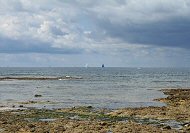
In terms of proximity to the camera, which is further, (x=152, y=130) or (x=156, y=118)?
(x=156, y=118)

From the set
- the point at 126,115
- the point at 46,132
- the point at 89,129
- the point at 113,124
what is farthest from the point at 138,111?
the point at 46,132

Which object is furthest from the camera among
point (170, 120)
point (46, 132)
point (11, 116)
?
point (11, 116)

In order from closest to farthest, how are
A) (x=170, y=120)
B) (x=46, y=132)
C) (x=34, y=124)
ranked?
(x=46, y=132)
(x=34, y=124)
(x=170, y=120)

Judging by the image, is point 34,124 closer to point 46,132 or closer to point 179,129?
point 46,132

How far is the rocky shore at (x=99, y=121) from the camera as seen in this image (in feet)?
108

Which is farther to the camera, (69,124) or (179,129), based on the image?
(69,124)

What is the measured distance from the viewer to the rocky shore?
32.8m

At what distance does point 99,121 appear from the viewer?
38312 millimetres

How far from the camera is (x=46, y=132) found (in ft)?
104

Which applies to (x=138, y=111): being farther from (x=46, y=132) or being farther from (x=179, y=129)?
(x=46, y=132)

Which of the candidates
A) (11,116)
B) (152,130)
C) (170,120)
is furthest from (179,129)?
(11,116)

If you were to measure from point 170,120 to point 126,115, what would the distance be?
20.3 feet

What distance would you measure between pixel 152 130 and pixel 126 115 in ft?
37.3

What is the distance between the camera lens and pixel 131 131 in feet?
105
